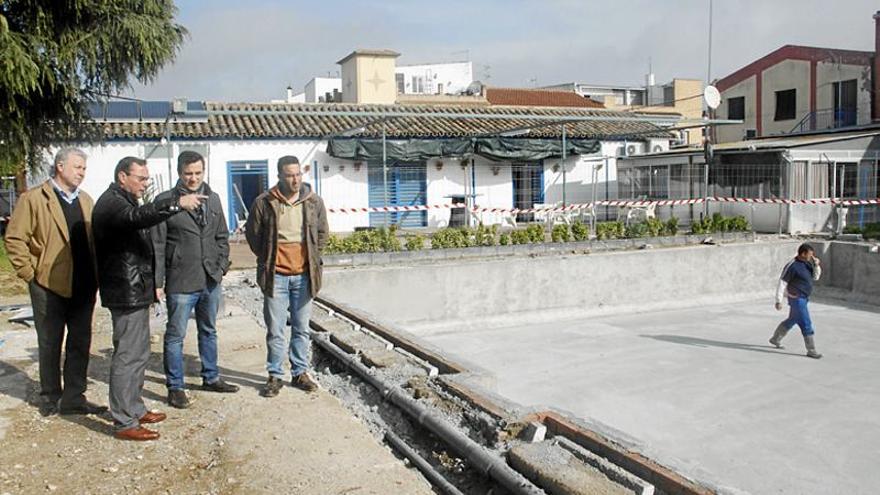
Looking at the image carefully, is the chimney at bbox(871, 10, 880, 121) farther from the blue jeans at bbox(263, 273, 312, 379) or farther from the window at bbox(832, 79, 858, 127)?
the blue jeans at bbox(263, 273, 312, 379)

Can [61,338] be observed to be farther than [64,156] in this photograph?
Yes

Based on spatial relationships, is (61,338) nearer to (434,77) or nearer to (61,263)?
(61,263)

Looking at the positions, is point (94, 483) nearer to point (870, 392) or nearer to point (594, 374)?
point (594, 374)

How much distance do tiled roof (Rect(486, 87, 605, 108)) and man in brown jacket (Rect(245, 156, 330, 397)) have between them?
2908cm

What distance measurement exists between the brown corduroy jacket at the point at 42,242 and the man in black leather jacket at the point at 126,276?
1.43ft

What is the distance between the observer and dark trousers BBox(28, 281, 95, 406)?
4914 millimetres

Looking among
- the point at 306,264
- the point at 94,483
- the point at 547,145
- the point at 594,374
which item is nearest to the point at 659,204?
the point at 547,145

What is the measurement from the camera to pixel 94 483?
3949 millimetres

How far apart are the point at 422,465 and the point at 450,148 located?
55.2 feet

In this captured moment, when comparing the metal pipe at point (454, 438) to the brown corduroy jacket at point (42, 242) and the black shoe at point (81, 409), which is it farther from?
the brown corduroy jacket at point (42, 242)

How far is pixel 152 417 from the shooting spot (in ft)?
15.9

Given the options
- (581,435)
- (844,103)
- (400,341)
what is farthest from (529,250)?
(844,103)

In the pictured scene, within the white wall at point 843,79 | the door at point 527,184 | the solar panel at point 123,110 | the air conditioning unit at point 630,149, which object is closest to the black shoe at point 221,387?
the solar panel at point 123,110

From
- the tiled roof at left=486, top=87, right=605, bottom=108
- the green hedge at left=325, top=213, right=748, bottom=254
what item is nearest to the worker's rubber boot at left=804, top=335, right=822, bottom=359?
the green hedge at left=325, top=213, right=748, bottom=254
